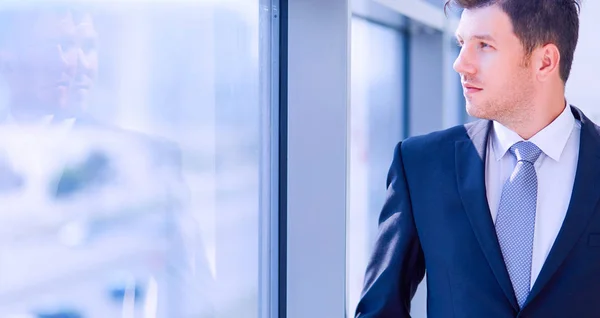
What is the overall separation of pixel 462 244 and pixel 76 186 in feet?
2.38

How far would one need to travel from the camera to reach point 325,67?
6.91 ft

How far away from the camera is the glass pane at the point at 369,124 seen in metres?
2.90

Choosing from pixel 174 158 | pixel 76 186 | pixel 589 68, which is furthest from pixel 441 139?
pixel 589 68

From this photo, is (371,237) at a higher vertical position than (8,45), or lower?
lower

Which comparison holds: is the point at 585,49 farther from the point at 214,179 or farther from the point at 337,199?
the point at 214,179

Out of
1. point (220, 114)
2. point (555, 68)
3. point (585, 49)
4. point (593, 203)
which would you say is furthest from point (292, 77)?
point (585, 49)

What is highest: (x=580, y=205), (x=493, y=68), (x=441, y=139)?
(x=493, y=68)

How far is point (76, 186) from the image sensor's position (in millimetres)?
1459

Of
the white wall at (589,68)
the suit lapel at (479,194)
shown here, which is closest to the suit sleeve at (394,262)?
the suit lapel at (479,194)

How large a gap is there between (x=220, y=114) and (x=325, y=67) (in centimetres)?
34

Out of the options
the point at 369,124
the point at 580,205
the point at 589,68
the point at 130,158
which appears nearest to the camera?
the point at 580,205

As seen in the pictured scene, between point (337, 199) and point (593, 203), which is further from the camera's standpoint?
point (337, 199)

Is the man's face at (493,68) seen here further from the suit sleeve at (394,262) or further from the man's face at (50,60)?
the man's face at (50,60)

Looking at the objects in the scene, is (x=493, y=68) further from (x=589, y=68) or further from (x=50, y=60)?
(x=589, y=68)
